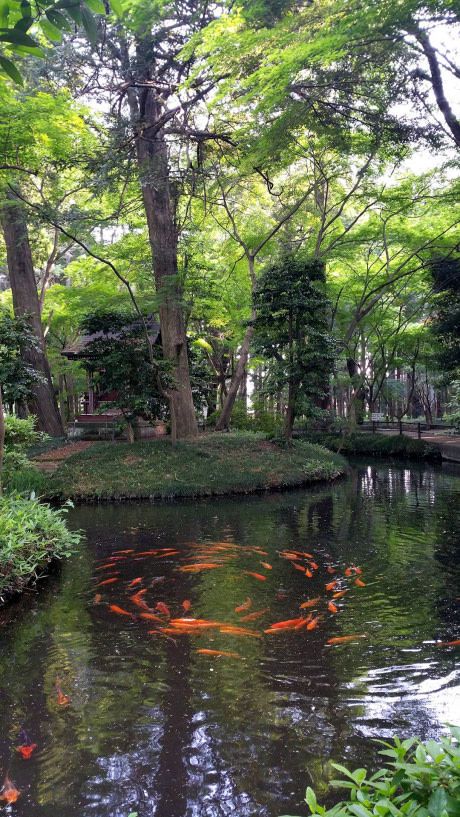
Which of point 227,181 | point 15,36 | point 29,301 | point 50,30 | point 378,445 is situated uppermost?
point 227,181

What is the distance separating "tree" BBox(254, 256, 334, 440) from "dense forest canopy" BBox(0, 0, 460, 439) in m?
0.07

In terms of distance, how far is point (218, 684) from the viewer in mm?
4297

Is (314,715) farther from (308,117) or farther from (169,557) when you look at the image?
(308,117)

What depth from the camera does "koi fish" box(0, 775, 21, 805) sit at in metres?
3.05

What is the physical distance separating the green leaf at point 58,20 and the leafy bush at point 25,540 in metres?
5.40

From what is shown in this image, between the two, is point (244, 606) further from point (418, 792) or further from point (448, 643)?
point (418, 792)

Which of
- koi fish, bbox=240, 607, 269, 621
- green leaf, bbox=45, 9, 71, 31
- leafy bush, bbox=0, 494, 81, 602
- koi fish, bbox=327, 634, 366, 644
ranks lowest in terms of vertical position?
koi fish, bbox=327, 634, 366, 644

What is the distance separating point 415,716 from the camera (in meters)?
3.82

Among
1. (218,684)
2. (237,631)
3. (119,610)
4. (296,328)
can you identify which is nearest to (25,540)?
(119,610)

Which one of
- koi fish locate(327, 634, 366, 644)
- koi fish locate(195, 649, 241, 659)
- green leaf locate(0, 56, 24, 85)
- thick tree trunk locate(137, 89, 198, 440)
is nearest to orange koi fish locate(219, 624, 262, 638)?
koi fish locate(195, 649, 241, 659)

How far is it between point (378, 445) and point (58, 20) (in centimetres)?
2204

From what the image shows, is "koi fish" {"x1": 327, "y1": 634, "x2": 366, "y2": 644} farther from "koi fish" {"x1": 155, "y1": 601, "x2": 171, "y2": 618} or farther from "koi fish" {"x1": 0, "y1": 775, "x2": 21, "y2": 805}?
"koi fish" {"x1": 0, "y1": 775, "x2": 21, "y2": 805}

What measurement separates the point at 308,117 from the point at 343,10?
3.15 metres

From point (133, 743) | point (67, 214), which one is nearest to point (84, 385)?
point (67, 214)
